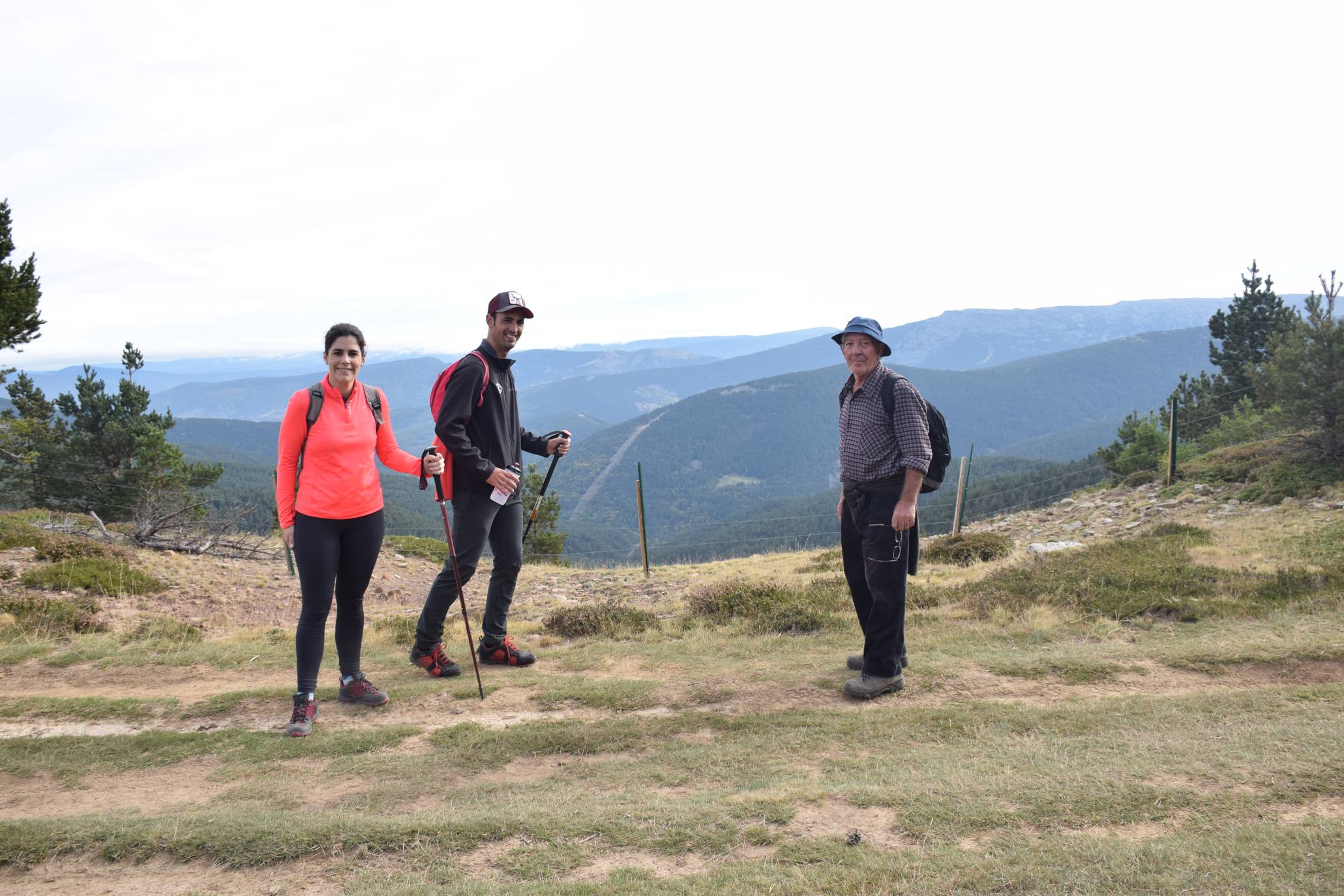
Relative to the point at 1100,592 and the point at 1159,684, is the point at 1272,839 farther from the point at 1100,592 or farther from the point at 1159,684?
the point at 1100,592

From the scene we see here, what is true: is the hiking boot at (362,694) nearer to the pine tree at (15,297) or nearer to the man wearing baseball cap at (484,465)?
the man wearing baseball cap at (484,465)

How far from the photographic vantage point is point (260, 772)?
4109mm

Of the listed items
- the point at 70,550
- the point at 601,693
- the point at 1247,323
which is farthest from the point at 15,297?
the point at 1247,323

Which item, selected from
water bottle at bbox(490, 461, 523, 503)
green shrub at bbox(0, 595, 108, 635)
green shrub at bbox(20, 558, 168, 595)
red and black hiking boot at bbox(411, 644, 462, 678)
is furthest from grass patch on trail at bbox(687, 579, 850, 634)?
green shrub at bbox(20, 558, 168, 595)

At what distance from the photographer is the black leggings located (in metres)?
4.64

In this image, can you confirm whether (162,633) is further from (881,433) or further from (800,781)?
(881,433)

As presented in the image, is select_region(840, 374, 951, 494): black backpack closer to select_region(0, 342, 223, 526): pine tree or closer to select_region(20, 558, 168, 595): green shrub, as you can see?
select_region(20, 558, 168, 595): green shrub

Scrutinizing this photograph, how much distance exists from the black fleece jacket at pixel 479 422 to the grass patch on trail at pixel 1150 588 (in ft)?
14.6

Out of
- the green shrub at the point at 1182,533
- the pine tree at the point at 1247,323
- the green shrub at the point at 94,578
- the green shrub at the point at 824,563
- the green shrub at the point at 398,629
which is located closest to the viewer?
the green shrub at the point at 398,629

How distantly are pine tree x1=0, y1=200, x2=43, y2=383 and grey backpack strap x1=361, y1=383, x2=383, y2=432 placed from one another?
1328cm

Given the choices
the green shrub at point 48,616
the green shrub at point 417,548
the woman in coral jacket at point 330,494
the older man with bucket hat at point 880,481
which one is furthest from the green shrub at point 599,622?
the green shrub at point 417,548

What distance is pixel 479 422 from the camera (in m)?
5.31

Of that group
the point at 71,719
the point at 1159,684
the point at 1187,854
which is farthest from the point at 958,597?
the point at 71,719

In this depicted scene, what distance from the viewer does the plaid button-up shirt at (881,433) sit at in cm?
461
